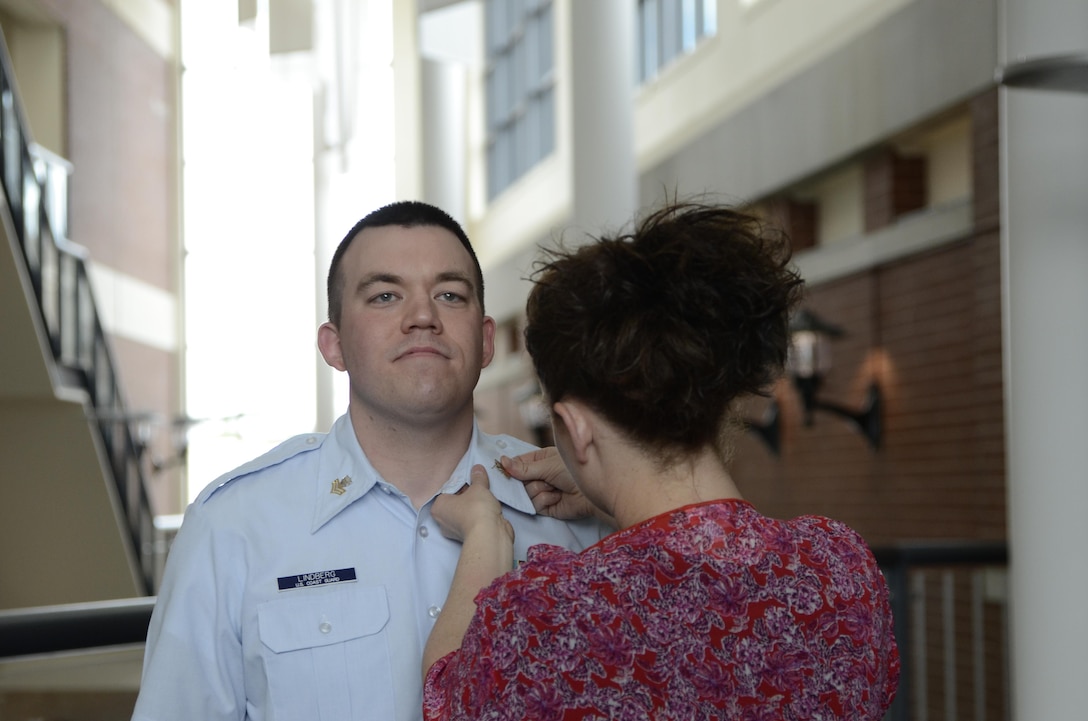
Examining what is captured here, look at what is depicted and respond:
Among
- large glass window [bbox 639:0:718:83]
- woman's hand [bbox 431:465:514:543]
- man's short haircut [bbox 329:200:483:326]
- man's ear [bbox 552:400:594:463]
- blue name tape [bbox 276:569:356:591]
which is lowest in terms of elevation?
blue name tape [bbox 276:569:356:591]

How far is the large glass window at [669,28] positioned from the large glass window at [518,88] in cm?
391

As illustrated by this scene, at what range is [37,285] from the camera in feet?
25.4

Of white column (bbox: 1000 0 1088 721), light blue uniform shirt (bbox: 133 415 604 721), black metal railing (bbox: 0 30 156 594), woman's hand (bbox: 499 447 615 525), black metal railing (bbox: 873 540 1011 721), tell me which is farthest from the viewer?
black metal railing (bbox: 0 30 156 594)

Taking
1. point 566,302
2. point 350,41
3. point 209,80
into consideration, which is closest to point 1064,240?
point 566,302

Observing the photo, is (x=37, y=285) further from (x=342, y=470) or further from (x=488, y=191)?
(x=488, y=191)

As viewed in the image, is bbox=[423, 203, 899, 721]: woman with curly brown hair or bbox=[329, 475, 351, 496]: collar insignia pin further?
bbox=[329, 475, 351, 496]: collar insignia pin

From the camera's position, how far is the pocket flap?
182cm

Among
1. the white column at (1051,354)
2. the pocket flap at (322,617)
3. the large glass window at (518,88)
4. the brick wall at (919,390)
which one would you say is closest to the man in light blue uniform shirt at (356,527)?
the pocket flap at (322,617)

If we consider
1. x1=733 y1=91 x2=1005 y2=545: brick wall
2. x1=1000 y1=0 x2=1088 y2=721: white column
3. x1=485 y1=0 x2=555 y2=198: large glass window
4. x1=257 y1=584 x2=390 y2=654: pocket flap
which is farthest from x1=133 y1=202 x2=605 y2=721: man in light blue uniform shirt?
x1=485 y1=0 x2=555 y2=198: large glass window

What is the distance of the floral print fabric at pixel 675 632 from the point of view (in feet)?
4.83

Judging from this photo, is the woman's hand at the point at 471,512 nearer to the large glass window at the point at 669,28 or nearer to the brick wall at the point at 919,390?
the brick wall at the point at 919,390

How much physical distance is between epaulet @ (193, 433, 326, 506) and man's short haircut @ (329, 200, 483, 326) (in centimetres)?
21

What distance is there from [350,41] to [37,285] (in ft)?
14.2

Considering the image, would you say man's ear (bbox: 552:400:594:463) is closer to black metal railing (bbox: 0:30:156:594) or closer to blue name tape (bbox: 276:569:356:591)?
blue name tape (bbox: 276:569:356:591)
